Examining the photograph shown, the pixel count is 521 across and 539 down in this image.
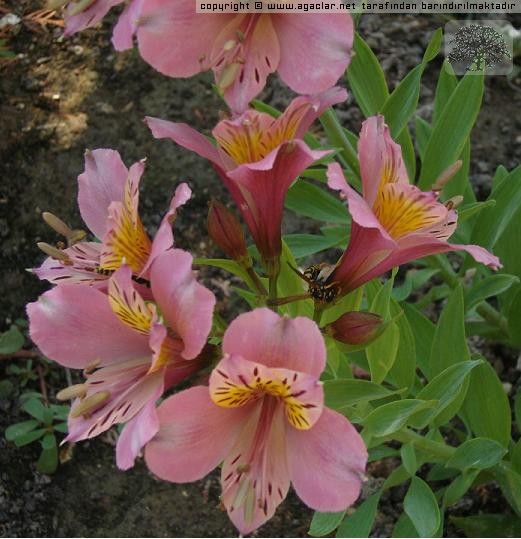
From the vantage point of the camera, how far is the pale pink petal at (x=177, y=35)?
0.83 m

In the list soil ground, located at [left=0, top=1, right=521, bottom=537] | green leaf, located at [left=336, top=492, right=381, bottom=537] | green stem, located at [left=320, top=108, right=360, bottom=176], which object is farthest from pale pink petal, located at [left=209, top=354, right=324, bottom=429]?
soil ground, located at [left=0, top=1, right=521, bottom=537]

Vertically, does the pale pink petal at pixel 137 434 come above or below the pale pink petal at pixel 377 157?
below

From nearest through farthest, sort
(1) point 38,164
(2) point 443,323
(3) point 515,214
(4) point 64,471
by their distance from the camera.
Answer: (2) point 443,323, (3) point 515,214, (4) point 64,471, (1) point 38,164

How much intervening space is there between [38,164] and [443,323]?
57.6 inches

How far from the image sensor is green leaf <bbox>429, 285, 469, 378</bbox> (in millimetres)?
1281

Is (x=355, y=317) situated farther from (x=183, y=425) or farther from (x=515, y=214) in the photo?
(x=515, y=214)

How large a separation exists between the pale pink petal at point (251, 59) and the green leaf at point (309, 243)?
2.21 feet

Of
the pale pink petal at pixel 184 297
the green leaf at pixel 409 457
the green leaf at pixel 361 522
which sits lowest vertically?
the green leaf at pixel 361 522

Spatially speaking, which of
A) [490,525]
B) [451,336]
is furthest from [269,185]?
[490,525]

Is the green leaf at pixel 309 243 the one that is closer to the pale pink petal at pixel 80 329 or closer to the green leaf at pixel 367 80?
the green leaf at pixel 367 80

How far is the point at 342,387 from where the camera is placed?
1.02 m

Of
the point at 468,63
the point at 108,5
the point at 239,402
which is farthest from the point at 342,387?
the point at 468,63

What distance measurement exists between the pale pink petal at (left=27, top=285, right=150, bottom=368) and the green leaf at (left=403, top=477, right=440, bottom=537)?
21.4 inches

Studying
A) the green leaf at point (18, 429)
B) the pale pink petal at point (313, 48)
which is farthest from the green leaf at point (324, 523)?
the green leaf at point (18, 429)
